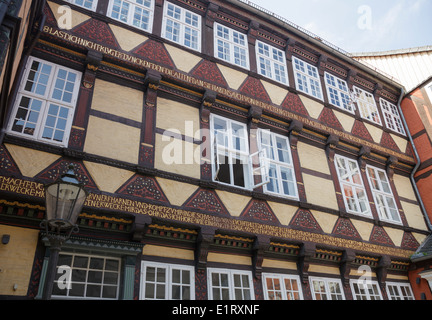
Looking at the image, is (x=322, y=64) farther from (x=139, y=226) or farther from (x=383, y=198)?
(x=139, y=226)

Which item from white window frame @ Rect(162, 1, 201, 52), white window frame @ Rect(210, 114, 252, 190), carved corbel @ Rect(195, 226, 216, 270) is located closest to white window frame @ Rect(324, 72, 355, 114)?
white window frame @ Rect(210, 114, 252, 190)

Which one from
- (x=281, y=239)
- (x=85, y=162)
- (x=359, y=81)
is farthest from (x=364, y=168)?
(x=85, y=162)

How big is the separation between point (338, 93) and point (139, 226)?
9.00 metres

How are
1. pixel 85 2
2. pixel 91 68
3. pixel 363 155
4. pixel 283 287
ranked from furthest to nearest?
pixel 363 155 < pixel 85 2 < pixel 283 287 < pixel 91 68

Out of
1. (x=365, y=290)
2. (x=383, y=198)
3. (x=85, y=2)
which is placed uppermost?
(x=85, y=2)

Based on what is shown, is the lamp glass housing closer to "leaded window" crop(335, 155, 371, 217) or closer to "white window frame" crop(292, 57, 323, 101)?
"leaded window" crop(335, 155, 371, 217)

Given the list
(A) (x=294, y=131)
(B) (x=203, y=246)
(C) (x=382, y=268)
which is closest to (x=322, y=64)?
(A) (x=294, y=131)

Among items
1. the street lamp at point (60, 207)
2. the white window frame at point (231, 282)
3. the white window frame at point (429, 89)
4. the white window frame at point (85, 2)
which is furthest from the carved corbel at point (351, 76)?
the street lamp at point (60, 207)

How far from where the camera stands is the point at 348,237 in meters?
9.52

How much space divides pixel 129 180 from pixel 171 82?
9.17ft

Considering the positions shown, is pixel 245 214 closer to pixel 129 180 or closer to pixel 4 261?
pixel 129 180

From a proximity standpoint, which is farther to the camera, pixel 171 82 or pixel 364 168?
pixel 364 168

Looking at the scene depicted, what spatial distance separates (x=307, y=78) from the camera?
11922mm

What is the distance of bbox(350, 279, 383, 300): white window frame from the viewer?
916cm
